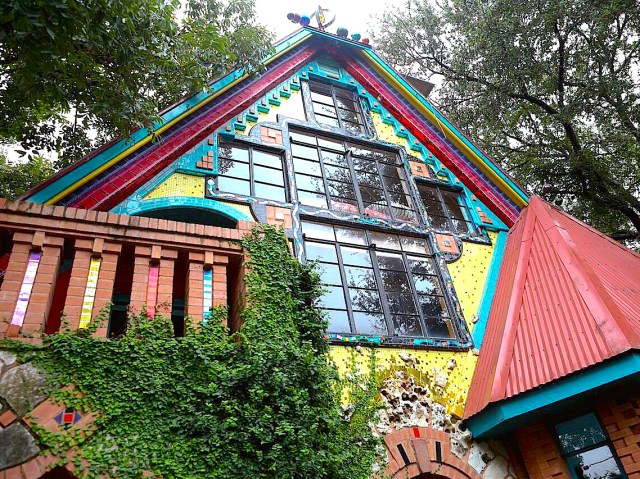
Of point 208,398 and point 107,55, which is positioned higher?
point 107,55

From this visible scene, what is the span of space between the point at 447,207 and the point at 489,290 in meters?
1.97

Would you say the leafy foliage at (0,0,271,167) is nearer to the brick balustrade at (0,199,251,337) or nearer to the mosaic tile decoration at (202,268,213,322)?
the brick balustrade at (0,199,251,337)

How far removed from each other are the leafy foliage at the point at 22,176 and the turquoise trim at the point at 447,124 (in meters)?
7.89

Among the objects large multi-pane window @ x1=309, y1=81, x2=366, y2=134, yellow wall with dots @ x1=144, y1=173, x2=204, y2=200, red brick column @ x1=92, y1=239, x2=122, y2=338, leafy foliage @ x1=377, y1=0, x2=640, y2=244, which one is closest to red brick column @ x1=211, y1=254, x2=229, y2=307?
red brick column @ x1=92, y1=239, x2=122, y2=338

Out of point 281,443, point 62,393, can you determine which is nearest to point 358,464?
point 281,443

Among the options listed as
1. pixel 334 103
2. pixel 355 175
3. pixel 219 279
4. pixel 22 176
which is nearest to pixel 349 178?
pixel 355 175

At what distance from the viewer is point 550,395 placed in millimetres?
5125

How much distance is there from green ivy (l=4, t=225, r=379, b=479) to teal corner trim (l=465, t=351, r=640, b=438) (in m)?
1.84

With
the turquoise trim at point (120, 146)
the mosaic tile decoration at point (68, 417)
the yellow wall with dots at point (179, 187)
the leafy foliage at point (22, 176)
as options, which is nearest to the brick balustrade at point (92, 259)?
the mosaic tile decoration at point (68, 417)

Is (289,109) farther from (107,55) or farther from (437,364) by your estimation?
(437,364)

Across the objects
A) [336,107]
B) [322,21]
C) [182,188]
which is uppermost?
[322,21]

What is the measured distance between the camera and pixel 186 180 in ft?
22.2

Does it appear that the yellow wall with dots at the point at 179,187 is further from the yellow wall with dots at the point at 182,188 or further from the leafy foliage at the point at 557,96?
the leafy foliage at the point at 557,96

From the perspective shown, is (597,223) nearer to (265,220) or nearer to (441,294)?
(441,294)
